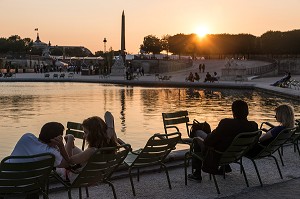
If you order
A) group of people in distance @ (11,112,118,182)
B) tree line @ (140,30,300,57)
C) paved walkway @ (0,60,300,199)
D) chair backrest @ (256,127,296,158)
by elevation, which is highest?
tree line @ (140,30,300,57)

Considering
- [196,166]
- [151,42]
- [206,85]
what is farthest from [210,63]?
[196,166]

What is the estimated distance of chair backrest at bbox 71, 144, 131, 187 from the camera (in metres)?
5.61

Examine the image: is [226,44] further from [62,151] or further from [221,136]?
[62,151]

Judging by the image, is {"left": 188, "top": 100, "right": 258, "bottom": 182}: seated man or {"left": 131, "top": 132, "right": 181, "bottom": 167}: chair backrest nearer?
{"left": 131, "top": 132, "right": 181, "bottom": 167}: chair backrest

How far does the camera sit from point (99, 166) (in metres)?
5.73

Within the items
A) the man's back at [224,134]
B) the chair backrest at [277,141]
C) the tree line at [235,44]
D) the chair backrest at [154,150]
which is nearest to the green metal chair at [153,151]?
the chair backrest at [154,150]

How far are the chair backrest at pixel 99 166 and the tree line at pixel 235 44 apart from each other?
94356 millimetres

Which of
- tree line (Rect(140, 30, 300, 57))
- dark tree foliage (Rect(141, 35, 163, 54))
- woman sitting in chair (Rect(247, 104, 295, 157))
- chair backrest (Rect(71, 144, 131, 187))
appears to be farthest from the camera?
dark tree foliage (Rect(141, 35, 163, 54))

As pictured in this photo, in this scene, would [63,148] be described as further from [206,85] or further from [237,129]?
[206,85]

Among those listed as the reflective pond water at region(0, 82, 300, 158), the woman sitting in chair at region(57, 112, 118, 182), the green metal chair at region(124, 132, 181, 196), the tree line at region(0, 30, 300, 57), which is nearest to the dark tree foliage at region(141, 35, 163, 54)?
the tree line at region(0, 30, 300, 57)

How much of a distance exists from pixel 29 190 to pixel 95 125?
1.05m

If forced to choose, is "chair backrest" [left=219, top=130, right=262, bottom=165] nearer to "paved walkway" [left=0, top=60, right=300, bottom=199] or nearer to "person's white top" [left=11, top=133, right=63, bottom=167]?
"paved walkway" [left=0, top=60, right=300, bottom=199]

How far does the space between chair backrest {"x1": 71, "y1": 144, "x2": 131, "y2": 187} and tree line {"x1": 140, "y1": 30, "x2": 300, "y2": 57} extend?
9436cm

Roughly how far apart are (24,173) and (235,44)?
107749 millimetres
